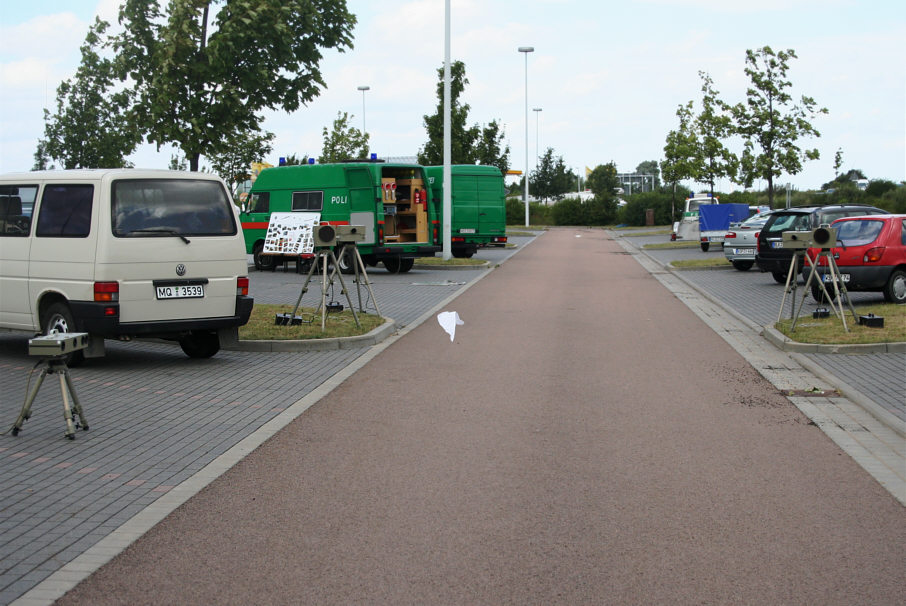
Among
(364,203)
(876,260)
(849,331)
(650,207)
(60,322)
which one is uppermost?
(650,207)

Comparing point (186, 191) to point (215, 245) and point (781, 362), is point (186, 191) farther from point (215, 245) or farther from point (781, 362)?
point (781, 362)

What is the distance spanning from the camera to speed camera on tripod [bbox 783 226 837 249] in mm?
13203

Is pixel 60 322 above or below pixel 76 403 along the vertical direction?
above

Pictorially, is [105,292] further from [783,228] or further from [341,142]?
[341,142]

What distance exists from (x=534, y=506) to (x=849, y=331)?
27.9 feet

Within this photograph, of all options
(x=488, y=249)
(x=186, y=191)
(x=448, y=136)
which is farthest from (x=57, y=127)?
(x=186, y=191)

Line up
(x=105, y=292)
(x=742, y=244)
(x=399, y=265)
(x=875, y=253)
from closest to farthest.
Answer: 1. (x=105, y=292)
2. (x=875, y=253)
3. (x=742, y=244)
4. (x=399, y=265)

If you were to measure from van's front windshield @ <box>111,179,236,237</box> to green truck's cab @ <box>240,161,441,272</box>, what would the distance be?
13.9 m

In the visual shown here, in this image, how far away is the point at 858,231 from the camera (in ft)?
56.3

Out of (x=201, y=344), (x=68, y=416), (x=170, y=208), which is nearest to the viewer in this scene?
(x=68, y=416)

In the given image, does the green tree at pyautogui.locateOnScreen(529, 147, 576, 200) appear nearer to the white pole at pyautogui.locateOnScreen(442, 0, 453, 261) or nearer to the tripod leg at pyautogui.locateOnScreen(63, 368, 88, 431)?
the white pole at pyautogui.locateOnScreen(442, 0, 453, 261)

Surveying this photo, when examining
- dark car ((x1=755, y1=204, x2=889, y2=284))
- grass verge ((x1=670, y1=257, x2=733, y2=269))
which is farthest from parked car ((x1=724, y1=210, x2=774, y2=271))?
dark car ((x1=755, y1=204, x2=889, y2=284))

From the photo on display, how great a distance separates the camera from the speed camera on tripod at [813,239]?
13.2m

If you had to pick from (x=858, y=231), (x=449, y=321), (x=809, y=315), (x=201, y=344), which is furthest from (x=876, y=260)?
(x=201, y=344)
